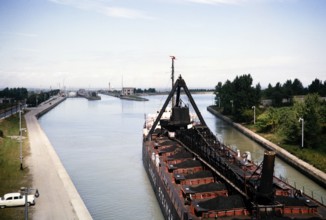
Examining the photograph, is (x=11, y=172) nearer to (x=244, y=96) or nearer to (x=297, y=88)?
(x=244, y=96)

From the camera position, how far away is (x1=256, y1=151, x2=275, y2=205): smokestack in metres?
16.2

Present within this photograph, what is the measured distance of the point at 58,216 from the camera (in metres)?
22.8

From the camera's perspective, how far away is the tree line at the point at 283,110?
148ft

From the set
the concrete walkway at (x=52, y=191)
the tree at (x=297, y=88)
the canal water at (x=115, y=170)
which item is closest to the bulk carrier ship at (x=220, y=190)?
the canal water at (x=115, y=170)

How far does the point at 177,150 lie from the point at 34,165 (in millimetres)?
14603

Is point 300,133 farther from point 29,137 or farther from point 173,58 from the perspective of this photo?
point 29,137

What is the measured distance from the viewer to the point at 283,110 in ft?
212

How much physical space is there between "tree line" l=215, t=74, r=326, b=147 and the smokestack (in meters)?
29.2

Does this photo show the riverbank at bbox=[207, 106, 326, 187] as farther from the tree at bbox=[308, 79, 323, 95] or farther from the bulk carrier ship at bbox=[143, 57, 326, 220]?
the tree at bbox=[308, 79, 323, 95]

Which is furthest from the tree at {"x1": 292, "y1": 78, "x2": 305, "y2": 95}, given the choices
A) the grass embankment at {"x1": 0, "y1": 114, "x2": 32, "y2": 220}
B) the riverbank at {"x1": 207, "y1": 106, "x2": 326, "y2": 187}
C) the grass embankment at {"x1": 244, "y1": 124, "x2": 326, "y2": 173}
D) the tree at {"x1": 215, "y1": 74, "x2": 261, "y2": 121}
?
the grass embankment at {"x1": 0, "y1": 114, "x2": 32, "y2": 220}

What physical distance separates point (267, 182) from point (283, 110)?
166 feet

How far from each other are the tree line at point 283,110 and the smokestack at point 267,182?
2923 centimetres

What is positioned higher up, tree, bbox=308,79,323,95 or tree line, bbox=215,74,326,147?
tree, bbox=308,79,323,95

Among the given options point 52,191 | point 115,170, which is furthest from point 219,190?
point 115,170
